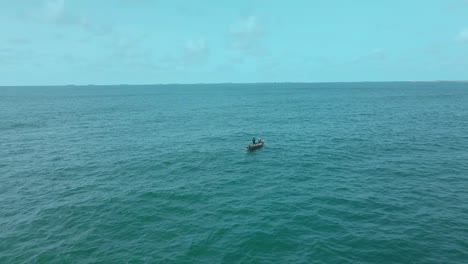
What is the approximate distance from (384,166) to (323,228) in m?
A: 22.9

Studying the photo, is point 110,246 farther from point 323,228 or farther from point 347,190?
point 347,190

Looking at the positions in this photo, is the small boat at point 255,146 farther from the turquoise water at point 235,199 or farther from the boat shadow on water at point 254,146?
the turquoise water at point 235,199

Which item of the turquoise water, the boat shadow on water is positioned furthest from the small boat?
the turquoise water

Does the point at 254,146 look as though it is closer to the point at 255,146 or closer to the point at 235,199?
the point at 255,146

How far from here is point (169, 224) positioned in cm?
3067

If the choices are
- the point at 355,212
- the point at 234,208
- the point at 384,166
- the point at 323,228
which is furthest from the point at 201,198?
the point at 384,166

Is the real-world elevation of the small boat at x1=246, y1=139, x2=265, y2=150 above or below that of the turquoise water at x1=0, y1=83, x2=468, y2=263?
above

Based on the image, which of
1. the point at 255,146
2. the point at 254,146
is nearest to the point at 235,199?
the point at 254,146

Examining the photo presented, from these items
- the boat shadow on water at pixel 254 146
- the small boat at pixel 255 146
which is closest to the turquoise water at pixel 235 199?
the boat shadow on water at pixel 254 146

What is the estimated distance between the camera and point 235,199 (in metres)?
36.8

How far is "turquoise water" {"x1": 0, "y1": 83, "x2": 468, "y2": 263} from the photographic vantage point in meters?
26.2

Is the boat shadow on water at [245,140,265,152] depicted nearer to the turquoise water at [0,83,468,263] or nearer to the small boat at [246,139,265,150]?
the small boat at [246,139,265,150]

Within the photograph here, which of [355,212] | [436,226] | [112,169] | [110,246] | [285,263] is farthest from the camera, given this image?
[112,169]

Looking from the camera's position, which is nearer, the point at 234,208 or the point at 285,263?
the point at 285,263
